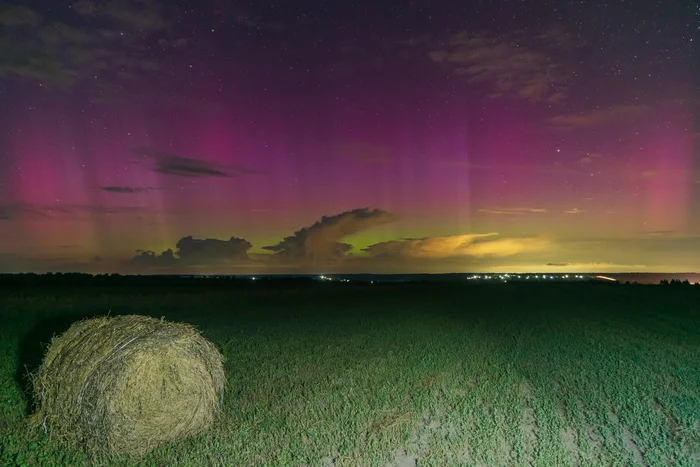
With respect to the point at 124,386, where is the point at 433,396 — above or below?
below

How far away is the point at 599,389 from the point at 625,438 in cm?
268

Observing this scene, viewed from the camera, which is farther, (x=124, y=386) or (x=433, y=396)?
(x=433, y=396)

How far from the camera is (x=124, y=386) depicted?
29.3 feet

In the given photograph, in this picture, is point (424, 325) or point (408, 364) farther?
point (424, 325)

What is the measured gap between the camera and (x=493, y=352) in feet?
53.5

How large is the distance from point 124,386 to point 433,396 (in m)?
6.19

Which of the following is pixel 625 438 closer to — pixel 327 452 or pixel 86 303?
pixel 327 452

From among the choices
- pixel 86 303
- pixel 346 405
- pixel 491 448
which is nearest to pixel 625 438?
pixel 491 448

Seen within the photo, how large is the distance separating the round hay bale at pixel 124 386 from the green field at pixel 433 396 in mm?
317

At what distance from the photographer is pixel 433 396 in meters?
11.7

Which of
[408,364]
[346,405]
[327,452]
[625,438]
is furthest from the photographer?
[408,364]

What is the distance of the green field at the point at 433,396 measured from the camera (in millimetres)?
9008

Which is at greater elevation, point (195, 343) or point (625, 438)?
point (195, 343)

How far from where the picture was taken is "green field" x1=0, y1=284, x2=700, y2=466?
9008mm
